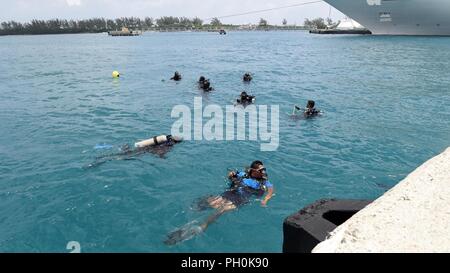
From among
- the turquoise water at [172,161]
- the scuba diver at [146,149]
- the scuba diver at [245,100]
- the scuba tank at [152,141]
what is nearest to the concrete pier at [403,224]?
the turquoise water at [172,161]

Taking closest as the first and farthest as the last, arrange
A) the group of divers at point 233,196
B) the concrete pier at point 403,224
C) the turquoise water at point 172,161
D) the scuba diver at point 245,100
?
the concrete pier at point 403,224
the group of divers at point 233,196
the turquoise water at point 172,161
the scuba diver at point 245,100

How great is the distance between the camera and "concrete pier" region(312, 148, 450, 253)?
145 inches

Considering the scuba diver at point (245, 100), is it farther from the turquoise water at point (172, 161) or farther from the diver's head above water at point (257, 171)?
the diver's head above water at point (257, 171)

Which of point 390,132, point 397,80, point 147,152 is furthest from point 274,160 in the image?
point 397,80

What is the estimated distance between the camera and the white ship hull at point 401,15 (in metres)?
67.4

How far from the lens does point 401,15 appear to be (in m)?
72.9

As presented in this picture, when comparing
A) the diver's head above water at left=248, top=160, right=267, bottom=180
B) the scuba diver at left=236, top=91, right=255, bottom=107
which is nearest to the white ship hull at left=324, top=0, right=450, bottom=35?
the scuba diver at left=236, top=91, right=255, bottom=107

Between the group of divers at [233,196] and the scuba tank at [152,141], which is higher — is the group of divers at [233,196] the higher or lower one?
the lower one

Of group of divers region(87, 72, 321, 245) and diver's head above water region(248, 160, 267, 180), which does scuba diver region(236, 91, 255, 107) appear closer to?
group of divers region(87, 72, 321, 245)

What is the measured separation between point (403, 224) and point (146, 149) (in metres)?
9.49

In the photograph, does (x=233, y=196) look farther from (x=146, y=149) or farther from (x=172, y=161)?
(x=146, y=149)

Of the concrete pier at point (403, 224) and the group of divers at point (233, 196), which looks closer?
the concrete pier at point (403, 224)

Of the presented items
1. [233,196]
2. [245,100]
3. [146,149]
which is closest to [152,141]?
[146,149]

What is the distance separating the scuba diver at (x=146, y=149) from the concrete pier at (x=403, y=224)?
28.0 feet
